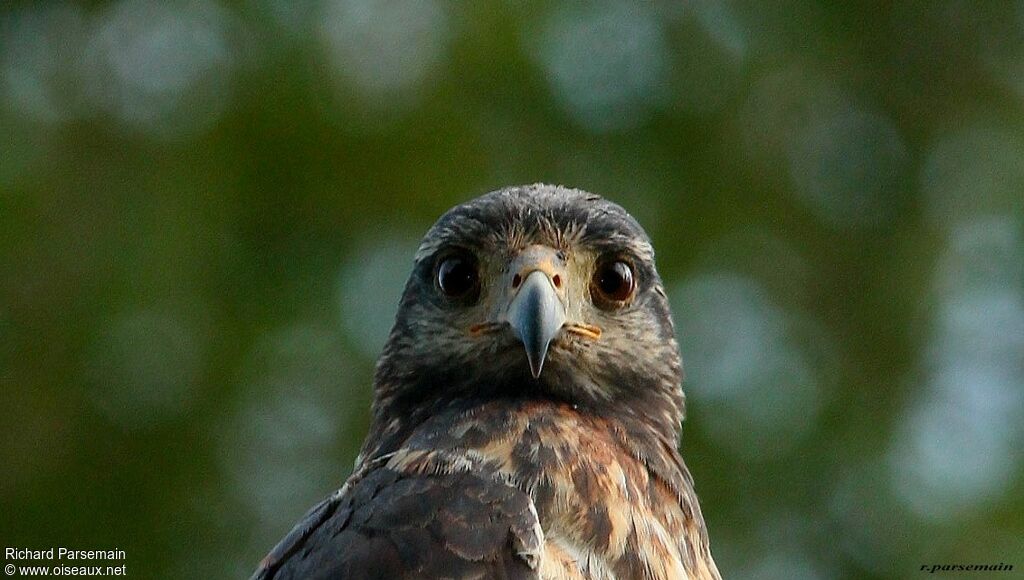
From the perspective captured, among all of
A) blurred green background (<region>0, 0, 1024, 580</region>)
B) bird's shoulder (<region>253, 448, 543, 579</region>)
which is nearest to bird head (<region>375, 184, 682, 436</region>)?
bird's shoulder (<region>253, 448, 543, 579</region>)

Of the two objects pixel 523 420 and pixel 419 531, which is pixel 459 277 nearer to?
pixel 523 420

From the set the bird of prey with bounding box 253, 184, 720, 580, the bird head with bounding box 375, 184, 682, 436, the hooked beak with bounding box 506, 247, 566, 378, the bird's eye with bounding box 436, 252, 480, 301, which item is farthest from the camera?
the bird's eye with bounding box 436, 252, 480, 301

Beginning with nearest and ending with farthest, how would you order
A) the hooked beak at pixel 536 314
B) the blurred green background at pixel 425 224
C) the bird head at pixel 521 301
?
the hooked beak at pixel 536 314, the bird head at pixel 521 301, the blurred green background at pixel 425 224

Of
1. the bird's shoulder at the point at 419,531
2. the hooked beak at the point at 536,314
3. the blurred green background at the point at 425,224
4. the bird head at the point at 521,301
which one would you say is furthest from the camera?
the blurred green background at the point at 425,224

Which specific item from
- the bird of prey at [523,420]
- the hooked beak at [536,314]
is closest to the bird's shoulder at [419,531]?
the bird of prey at [523,420]

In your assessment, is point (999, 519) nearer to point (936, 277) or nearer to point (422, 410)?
point (936, 277)

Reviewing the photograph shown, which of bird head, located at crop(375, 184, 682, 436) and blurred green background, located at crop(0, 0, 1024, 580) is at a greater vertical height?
blurred green background, located at crop(0, 0, 1024, 580)

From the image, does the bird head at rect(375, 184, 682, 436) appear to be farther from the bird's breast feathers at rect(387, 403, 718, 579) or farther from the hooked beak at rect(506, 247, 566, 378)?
the bird's breast feathers at rect(387, 403, 718, 579)

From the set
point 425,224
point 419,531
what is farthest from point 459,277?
point 425,224

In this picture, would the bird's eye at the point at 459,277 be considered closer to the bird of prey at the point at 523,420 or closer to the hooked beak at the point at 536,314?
the bird of prey at the point at 523,420
